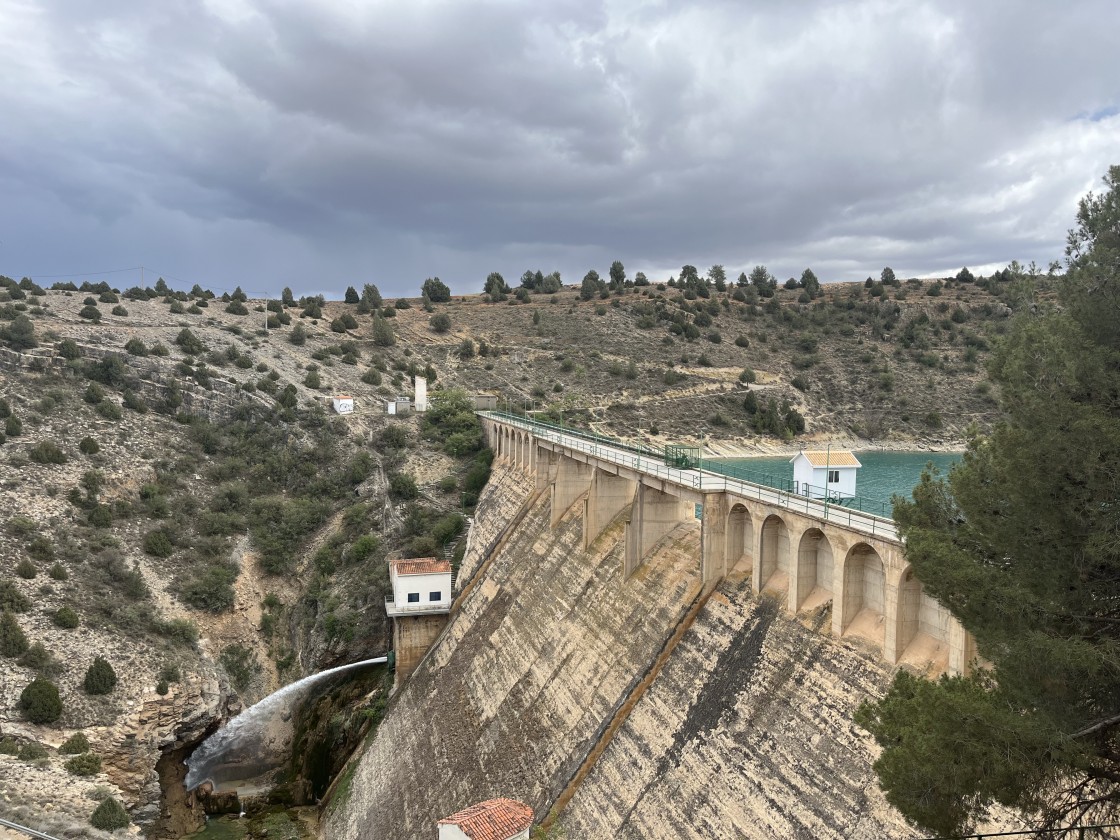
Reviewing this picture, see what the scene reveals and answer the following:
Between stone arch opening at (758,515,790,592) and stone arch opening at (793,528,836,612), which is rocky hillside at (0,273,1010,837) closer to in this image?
stone arch opening at (793,528,836,612)

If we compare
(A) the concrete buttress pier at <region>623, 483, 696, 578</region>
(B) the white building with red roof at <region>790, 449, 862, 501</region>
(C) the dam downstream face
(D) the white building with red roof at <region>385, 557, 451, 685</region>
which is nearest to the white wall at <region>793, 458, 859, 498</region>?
(B) the white building with red roof at <region>790, 449, 862, 501</region>

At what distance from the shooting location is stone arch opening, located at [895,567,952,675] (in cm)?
1397

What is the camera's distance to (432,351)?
260 feet

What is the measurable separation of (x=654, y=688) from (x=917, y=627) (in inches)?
295

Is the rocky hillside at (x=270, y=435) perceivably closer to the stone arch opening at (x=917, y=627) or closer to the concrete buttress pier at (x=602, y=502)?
the stone arch opening at (x=917, y=627)

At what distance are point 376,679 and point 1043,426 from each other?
33.8m

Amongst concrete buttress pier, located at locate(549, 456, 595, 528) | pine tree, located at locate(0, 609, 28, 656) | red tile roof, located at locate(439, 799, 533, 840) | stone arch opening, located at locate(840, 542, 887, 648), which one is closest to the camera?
stone arch opening, located at locate(840, 542, 887, 648)

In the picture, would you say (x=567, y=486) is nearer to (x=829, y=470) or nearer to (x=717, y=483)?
(x=829, y=470)

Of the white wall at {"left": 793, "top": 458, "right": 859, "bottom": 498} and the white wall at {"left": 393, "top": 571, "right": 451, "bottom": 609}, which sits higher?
the white wall at {"left": 793, "top": 458, "right": 859, "bottom": 498}

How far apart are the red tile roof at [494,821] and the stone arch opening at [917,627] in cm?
963

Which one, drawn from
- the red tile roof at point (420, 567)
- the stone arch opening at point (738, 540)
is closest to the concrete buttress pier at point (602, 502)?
the stone arch opening at point (738, 540)

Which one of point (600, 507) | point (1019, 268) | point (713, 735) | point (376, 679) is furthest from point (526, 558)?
point (1019, 268)

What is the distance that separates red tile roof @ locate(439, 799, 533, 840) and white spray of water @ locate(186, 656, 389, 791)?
18162mm

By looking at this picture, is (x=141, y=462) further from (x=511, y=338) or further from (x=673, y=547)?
(x=511, y=338)
